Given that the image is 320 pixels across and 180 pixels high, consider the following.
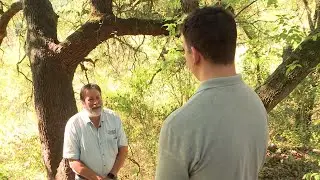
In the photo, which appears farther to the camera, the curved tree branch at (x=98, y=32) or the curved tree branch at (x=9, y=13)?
the curved tree branch at (x=9, y=13)

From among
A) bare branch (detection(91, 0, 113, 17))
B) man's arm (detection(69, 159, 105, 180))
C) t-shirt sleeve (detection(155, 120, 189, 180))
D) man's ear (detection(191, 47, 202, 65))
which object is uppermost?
bare branch (detection(91, 0, 113, 17))

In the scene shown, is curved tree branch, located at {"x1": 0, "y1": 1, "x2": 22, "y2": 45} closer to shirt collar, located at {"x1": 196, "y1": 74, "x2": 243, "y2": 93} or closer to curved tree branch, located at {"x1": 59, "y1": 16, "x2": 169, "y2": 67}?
curved tree branch, located at {"x1": 59, "y1": 16, "x2": 169, "y2": 67}

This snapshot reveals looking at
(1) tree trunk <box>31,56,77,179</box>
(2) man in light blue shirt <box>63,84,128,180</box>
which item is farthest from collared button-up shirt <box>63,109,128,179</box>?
(1) tree trunk <box>31,56,77,179</box>

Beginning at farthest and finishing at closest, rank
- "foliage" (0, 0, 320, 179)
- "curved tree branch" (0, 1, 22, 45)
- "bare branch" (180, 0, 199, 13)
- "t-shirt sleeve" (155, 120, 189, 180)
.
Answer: "foliage" (0, 0, 320, 179) < "curved tree branch" (0, 1, 22, 45) < "bare branch" (180, 0, 199, 13) < "t-shirt sleeve" (155, 120, 189, 180)

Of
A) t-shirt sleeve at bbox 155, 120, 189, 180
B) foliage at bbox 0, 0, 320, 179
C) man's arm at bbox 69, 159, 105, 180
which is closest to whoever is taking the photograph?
t-shirt sleeve at bbox 155, 120, 189, 180

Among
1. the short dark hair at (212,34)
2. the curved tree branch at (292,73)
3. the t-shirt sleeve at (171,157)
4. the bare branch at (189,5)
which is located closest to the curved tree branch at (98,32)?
the bare branch at (189,5)

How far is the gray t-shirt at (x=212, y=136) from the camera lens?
47.0 inches

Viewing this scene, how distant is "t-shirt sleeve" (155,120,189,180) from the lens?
119 centimetres

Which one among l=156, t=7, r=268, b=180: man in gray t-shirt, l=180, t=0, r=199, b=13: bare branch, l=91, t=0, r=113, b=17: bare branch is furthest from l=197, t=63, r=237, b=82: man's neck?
l=91, t=0, r=113, b=17: bare branch

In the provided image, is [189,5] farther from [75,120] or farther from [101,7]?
[75,120]

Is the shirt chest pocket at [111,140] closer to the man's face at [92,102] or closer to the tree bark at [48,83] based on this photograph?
the man's face at [92,102]

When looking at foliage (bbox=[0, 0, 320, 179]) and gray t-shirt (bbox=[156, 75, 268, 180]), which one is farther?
foliage (bbox=[0, 0, 320, 179])

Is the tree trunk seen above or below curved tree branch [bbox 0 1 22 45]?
below

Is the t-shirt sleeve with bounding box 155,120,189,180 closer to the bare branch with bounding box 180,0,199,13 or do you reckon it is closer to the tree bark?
the bare branch with bounding box 180,0,199,13
